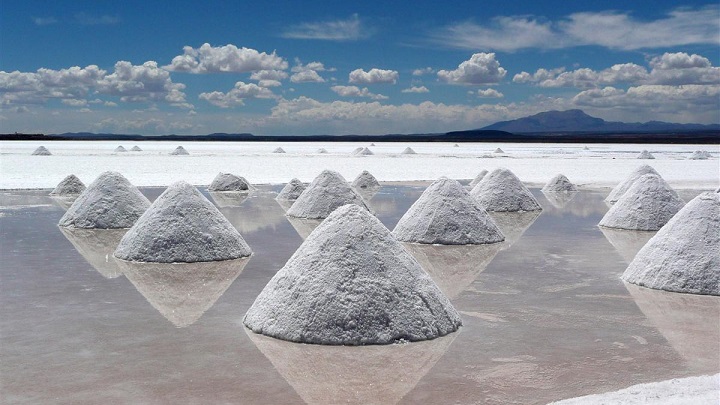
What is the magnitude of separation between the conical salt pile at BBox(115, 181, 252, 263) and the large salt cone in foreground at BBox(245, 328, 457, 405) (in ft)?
12.8

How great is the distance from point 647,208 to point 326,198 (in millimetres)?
6164

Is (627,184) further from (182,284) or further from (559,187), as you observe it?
(182,284)

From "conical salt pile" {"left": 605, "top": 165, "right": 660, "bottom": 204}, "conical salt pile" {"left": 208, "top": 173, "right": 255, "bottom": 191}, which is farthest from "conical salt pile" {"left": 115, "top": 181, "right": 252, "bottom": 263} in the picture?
"conical salt pile" {"left": 605, "top": 165, "right": 660, "bottom": 204}

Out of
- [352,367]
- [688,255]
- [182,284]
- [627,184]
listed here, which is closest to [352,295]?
[352,367]

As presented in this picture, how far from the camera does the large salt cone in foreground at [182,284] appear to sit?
296 inches

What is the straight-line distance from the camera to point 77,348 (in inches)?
239

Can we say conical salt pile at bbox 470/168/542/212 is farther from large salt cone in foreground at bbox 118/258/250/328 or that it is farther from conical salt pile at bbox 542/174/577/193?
large salt cone in foreground at bbox 118/258/250/328

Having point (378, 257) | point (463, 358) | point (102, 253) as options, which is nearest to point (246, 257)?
point (102, 253)

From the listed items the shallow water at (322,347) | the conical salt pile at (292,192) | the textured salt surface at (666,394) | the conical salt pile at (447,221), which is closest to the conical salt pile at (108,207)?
the shallow water at (322,347)

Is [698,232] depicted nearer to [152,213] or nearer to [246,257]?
[246,257]

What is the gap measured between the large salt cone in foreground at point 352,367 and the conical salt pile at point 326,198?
342 inches

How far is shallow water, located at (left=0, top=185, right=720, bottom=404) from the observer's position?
5.19m

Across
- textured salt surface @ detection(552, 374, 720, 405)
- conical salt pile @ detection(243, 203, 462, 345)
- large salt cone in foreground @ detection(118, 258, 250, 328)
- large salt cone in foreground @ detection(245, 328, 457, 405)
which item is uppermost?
conical salt pile @ detection(243, 203, 462, 345)

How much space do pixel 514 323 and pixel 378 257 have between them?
4.94 ft
